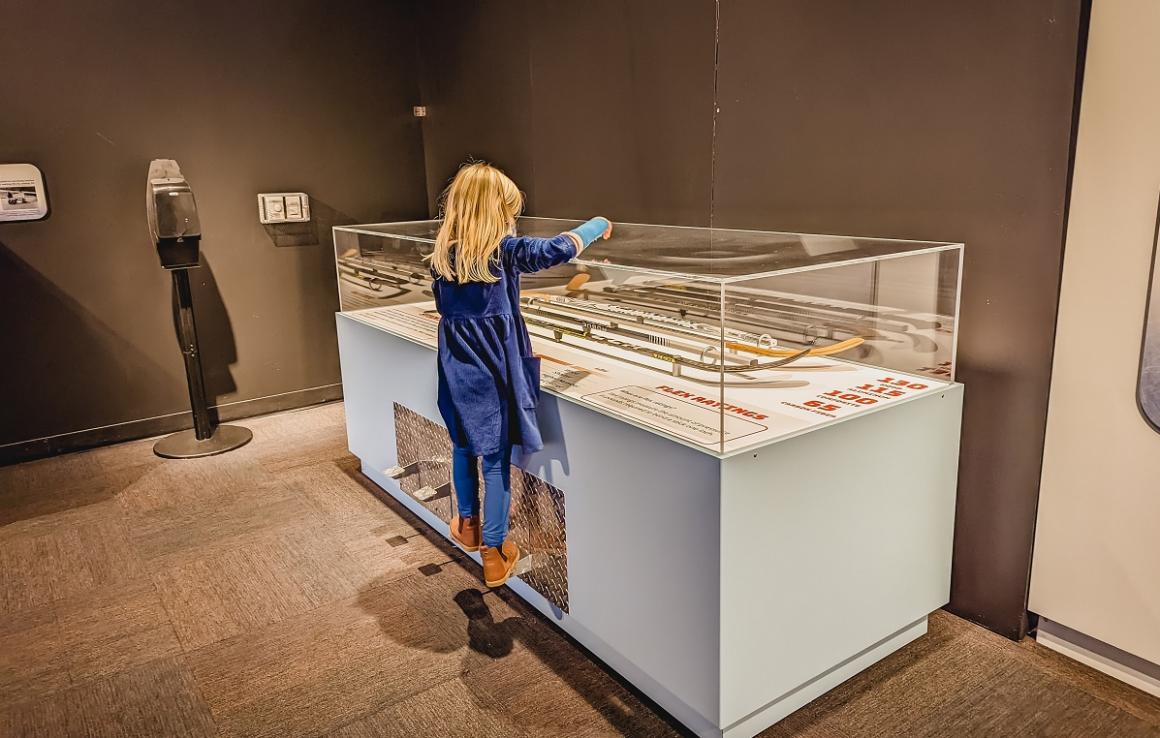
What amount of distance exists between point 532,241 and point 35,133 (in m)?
3.01

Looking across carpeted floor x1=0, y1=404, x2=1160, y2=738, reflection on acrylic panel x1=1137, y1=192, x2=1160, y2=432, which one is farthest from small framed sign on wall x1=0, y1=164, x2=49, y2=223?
reflection on acrylic panel x1=1137, y1=192, x2=1160, y2=432

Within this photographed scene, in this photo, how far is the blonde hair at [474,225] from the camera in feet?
6.88

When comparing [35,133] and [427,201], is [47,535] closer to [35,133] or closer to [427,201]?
[35,133]

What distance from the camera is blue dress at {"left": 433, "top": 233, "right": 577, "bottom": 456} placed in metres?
2.16

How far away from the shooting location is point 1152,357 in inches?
76.2

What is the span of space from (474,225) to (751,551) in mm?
1037

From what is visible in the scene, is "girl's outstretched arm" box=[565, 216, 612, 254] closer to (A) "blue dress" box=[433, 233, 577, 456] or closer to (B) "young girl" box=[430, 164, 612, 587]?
(B) "young girl" box=[430, 164, 612, 587]

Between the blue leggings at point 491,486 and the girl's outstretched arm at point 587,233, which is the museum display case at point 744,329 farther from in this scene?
the blue leggings at point 491,486

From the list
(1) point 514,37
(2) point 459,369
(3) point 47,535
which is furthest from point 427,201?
(2) point 459,369

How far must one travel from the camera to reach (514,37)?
4012 mm

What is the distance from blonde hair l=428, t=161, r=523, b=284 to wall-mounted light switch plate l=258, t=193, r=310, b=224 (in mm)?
2686

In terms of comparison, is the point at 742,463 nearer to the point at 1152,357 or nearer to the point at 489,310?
the point at 489,310

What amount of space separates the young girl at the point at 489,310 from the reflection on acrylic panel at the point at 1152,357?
4.22 ft

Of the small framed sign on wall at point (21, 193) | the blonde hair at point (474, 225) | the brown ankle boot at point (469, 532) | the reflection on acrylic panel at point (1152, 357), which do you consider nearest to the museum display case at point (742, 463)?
the brown ankle boot at point (469, 532)
